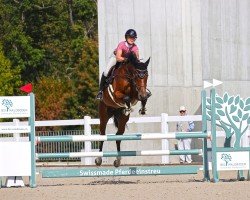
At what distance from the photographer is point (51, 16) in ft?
186

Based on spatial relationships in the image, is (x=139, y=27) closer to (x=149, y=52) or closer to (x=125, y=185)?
(x=149, y=52)

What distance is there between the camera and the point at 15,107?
53.3ft

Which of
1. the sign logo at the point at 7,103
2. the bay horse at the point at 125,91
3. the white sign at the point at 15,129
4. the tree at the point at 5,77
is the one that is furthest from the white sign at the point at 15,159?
the tree at the point at 5,77

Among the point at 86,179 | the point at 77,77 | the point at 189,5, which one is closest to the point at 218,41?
the point at 189,5

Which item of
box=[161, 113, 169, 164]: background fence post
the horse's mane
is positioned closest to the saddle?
the horse's mane

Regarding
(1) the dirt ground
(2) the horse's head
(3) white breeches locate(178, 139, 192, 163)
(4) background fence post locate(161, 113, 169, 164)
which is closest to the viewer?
(1) the dirt ground

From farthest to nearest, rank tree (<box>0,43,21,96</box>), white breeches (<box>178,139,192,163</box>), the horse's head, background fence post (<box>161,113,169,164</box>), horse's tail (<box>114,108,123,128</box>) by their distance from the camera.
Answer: tree (<box>0,43,21,96</box>) → white breeches (<box>178,139,192,163</box>) → background fence post (<box>161,113,169,164</box>) → horse's tail (<box>114,108,123,128</box>) → the horse's head

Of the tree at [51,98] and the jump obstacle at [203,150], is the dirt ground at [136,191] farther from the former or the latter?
the tree at [51,98]

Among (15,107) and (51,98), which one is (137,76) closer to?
(15,107)

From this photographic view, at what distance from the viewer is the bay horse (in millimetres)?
16484

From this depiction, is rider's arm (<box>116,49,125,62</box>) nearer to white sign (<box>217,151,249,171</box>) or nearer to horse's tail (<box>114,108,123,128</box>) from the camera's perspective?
horse's tail (<box>114,108,123,128</box>)

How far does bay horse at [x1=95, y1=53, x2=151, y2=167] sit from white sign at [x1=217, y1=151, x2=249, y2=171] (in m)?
1.63

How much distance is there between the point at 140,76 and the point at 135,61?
41 centimetres

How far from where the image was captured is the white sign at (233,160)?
17.0m
